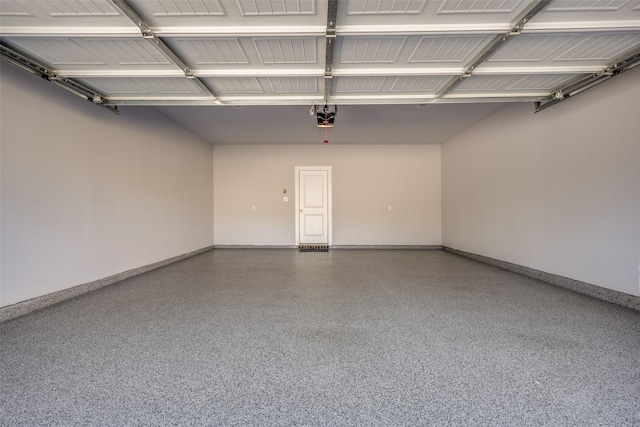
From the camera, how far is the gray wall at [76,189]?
2.74m

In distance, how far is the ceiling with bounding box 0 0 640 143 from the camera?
79.4 inches

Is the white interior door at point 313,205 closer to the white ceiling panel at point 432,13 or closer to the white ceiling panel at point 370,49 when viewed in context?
the white ceiling panel at point 370,49

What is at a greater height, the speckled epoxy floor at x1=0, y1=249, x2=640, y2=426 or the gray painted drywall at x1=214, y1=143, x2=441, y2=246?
the gray painted drywall at x1=214, y1=143, x2=441, y2=246

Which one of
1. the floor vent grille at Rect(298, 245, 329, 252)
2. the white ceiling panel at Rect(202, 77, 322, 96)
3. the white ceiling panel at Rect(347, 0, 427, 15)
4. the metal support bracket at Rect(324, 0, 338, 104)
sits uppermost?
the white ceiling panel at Rect(347, 0, 427, 15)

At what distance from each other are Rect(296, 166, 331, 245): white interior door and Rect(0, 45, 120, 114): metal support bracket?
4.41 metres

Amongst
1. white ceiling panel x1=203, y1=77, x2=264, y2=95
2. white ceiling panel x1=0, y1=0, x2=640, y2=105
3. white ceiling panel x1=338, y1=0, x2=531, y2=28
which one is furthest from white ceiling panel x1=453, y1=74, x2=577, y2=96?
white ceiling panel x1=203, y1=77, x2=264, y2=95

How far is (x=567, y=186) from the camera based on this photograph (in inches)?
143

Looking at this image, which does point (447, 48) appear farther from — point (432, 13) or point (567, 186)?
point (567, 186)

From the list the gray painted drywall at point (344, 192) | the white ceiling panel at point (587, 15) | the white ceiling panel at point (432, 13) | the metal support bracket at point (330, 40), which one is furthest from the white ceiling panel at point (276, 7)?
the gray painted drywall at point (344, 192)

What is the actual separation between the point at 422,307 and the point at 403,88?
242 centimetres

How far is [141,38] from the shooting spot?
7.54 feet

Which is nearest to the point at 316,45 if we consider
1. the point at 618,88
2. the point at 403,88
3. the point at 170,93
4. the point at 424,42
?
the point at 424,42

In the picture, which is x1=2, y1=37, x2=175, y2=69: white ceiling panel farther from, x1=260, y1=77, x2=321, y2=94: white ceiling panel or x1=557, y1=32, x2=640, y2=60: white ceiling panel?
x1=557, y1=32, x2=640, y2=60: white ceiling panel

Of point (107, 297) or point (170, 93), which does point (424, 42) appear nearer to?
point (170, 93)
